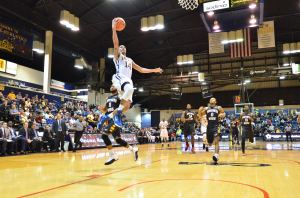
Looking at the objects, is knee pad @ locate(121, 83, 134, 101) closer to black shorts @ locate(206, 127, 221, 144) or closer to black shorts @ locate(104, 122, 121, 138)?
black shorts @ locate(104, 122, 121, 138)

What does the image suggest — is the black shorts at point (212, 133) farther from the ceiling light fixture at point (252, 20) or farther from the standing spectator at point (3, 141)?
the standing spectator at point (3, 141)

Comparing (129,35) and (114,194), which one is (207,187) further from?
(129,35)

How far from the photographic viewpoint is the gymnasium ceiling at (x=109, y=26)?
19984 millimetres

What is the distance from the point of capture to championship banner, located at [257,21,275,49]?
63.0 feet

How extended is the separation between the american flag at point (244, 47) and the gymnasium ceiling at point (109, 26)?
2.17 meters

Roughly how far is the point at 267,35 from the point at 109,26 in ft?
39.5

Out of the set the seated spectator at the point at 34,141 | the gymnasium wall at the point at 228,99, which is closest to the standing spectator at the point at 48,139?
the seated spectator at the point at 34,141

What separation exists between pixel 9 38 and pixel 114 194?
18138mm

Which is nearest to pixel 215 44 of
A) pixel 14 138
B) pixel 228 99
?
pixel 14 138

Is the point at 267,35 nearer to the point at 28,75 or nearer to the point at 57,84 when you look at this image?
the point at 57,84

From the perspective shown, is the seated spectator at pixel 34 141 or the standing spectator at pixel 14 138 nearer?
the standing spectator at pixel 14 138

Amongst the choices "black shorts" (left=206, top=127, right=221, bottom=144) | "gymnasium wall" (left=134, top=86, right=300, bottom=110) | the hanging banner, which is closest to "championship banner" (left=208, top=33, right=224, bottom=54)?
the hanging banner

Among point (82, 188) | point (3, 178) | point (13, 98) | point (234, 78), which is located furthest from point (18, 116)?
point (234, 78)

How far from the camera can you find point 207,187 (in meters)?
4.00
